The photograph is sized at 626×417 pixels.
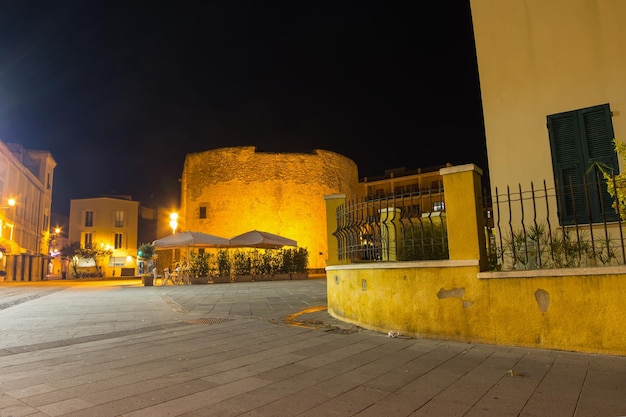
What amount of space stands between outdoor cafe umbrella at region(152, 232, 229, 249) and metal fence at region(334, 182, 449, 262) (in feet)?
39.8

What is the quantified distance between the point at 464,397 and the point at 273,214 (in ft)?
101

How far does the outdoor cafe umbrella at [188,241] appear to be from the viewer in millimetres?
17828

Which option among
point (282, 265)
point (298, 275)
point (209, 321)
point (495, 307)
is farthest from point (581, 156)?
point (282, 265)

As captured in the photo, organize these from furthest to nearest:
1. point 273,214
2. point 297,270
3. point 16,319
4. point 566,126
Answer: point 273,214
point 297,270
point 16,319
point 566,126

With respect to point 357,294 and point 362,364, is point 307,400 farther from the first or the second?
point 357,294

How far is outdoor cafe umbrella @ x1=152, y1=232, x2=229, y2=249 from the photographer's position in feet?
58.5

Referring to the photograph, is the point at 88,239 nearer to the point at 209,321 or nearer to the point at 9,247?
the point at 9,247

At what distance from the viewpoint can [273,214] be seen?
3347cm

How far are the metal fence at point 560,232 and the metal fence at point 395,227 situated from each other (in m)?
0.75

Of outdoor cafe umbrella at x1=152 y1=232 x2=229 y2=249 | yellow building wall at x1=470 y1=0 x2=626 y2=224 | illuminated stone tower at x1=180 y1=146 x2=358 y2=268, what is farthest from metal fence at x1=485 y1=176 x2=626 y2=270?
illuminated stone tower at x1=180 y1=146 x2=358 y2=268

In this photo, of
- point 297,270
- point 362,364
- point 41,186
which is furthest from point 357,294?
point 41,186

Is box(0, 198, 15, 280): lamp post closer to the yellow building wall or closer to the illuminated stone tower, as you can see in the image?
the illuminated stone tower

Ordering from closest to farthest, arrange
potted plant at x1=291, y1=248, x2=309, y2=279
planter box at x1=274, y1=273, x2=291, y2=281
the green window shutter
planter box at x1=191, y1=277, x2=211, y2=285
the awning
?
the green window shutter
planter box at x1=191, y1=277, x2=211, y2=285
planter box at x1=274, y1=273, x2=291, y2=281
potted plant at x1=291, y1=248, x2=309, y2=279
the awning

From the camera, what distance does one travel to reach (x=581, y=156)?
18.4ft
